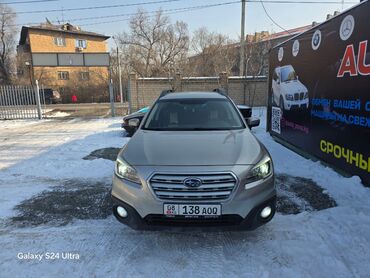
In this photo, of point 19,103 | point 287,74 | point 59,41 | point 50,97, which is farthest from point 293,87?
point 59,41

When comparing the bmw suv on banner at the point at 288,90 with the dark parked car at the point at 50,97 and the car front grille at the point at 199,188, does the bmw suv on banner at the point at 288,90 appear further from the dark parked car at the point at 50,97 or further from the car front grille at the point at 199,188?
the dark parked car at the point at 50,97

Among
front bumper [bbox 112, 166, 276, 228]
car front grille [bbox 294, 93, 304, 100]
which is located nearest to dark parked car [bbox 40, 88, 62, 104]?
car front grille [bbox 294, 93, 304, 100]

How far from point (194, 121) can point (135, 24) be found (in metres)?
43.8

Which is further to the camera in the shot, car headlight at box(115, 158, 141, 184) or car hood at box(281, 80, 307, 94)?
car hood at box(281, 80, 307, 94)

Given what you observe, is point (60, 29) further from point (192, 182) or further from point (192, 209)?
point (192, 209)

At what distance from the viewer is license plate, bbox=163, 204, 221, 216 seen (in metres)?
2.76

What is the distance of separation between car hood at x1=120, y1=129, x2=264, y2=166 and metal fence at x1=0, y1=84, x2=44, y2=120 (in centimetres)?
1442

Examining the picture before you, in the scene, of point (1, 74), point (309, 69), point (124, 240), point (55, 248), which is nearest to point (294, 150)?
point (309, 69)

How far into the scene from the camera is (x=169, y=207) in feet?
9.12

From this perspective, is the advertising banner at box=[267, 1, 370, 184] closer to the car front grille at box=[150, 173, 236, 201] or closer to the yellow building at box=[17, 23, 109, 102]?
the car front grille at box=[150, 173, 236, 201]

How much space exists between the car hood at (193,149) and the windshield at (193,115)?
276 mm

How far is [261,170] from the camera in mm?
3047

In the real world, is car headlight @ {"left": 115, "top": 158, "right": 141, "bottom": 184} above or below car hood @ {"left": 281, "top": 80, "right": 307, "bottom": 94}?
below

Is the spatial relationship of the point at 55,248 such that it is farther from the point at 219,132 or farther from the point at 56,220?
the point at 219,132
